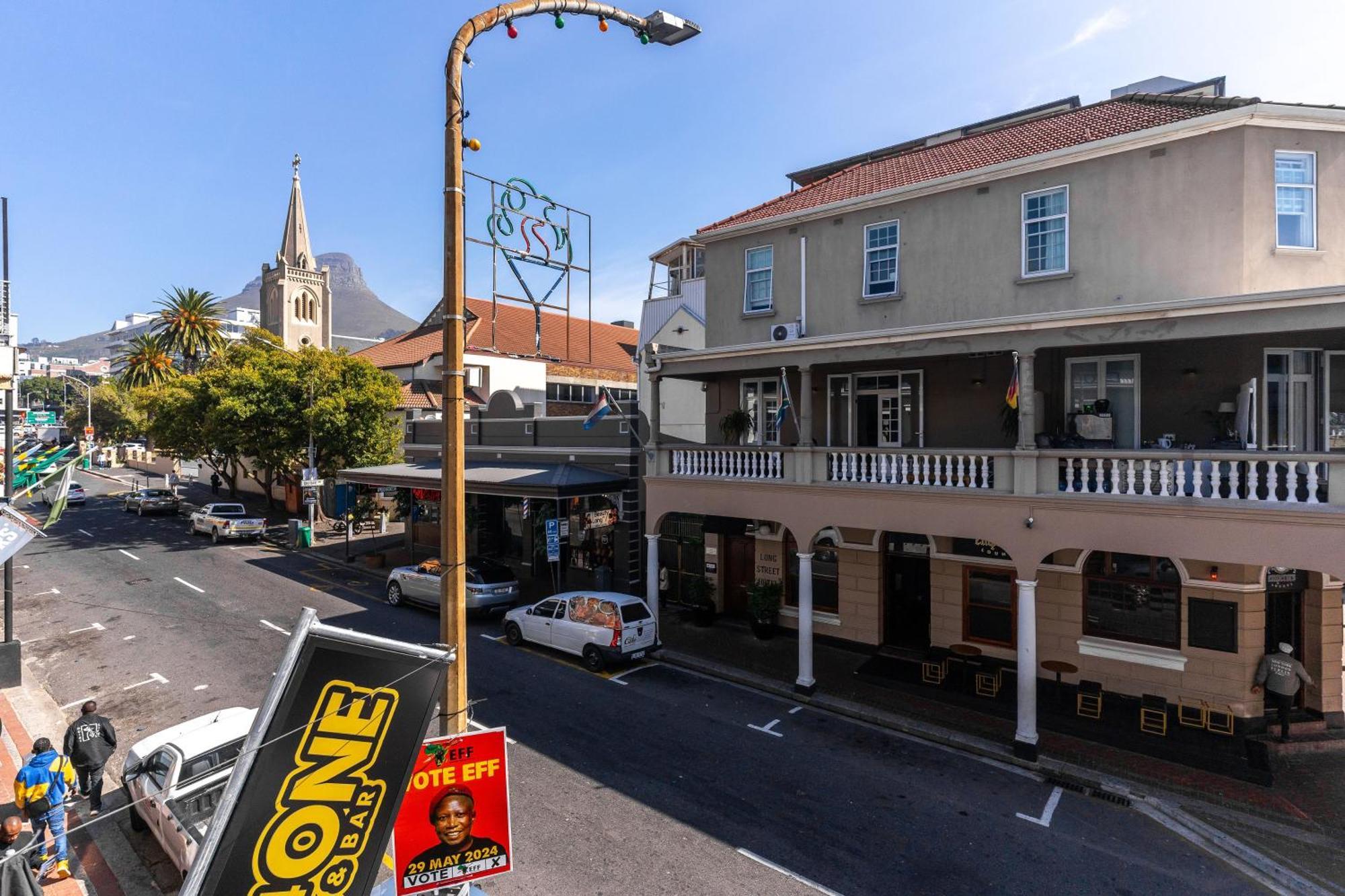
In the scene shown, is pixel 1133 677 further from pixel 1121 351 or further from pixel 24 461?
pixel 24 461

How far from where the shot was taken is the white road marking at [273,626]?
1845 cm

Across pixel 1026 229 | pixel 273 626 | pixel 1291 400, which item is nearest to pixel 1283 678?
pixel 1291 400

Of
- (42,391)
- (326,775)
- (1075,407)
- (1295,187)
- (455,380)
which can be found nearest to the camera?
(326,775)

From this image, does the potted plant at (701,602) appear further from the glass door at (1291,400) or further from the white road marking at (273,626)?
the glass door at (1291,400)

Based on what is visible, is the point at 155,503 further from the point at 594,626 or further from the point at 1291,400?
the point at 1291,400

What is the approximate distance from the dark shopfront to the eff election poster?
1496 centimetres

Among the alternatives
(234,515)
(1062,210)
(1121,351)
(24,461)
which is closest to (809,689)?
(1121,351)

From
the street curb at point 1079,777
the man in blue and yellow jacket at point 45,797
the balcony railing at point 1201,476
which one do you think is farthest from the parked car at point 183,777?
the balcony railing at point 1201,476

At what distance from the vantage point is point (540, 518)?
25.5m

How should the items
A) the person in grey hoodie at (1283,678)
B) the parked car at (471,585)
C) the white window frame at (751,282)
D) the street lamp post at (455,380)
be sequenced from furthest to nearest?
the parked car at (471,585) < the white window frame at (751,282) < the person in grey hoodie at (1283,678) < the street lamp post at (455,380)

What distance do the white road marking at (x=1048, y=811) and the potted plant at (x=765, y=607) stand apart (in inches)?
324

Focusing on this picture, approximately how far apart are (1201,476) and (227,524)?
117 ft

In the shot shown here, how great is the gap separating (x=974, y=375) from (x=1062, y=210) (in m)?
3.83

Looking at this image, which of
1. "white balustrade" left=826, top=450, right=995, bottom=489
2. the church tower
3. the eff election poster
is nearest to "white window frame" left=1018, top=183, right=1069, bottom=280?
"white balustrade" left=826, top=450, right=995, bottom=489
